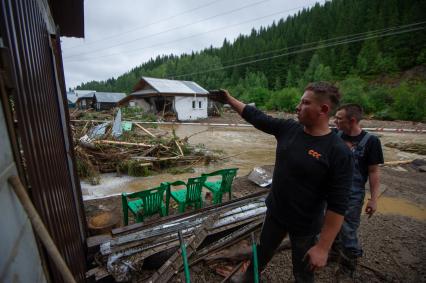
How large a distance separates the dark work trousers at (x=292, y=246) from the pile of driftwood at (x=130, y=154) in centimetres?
597

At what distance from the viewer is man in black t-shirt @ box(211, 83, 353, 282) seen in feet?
6.35

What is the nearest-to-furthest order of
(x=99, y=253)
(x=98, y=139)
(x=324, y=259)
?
(x=324, y=259), (x=99, y=253), (x=98, y=139)

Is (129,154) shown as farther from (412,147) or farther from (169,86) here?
(169,86)

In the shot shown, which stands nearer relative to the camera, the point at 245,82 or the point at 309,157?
the point at 309,157

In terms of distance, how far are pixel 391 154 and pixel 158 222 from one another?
A: 13.0 m

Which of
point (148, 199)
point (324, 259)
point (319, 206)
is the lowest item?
point (148, 199)

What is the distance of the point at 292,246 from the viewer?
2471 mm

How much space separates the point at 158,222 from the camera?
146 inches

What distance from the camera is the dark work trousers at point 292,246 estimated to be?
94.3 inches

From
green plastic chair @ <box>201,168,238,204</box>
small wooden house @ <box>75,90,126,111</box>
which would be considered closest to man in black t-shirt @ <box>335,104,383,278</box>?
green plastic chair @ <box>201,168,238,204</box>

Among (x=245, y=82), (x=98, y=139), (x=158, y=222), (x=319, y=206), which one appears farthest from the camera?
(x=245, y=82)

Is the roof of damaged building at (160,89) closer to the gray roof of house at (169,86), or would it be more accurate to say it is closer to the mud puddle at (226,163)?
the gray roof of house at (169,86)

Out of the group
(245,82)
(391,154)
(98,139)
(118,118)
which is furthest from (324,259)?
(245,82)

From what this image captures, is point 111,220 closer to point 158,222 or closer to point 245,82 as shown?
point 158,222
